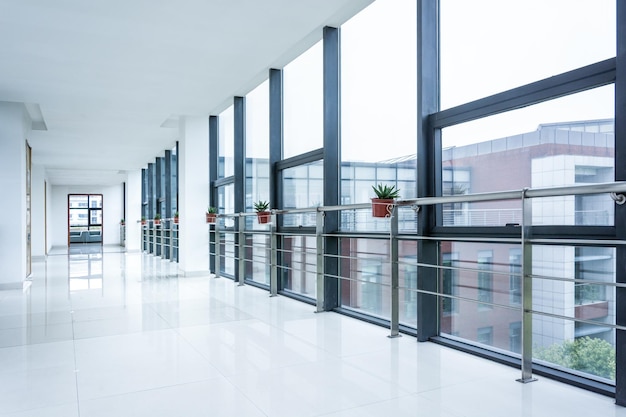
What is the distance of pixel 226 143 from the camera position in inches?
271

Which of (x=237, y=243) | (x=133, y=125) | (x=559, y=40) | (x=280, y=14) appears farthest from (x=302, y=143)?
(x=133, y=125)

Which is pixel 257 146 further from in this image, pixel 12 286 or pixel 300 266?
pixel 12 286

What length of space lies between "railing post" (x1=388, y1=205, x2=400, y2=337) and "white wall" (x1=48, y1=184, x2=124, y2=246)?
17.2 meters

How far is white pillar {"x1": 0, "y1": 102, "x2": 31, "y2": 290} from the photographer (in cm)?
578

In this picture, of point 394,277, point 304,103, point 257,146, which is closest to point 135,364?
point 394,277

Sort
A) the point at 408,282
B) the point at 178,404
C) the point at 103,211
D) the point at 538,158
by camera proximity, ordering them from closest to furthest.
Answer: the point at 178,404 → the point at 538,158 → the point at 408,282 → the point at 103,211

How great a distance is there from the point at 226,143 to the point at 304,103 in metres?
2.44

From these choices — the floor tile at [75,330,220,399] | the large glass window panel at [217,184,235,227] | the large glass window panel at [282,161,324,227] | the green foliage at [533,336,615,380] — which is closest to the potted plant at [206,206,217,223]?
the large glass window panel at [217,184,235,227]

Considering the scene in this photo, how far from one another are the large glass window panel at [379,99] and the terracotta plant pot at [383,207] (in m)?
0.27

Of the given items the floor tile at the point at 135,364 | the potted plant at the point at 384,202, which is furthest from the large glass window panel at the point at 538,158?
the floor tile at the point at 135,364

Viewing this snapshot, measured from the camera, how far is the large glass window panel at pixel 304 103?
14.7 ft

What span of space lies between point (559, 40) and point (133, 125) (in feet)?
21.7

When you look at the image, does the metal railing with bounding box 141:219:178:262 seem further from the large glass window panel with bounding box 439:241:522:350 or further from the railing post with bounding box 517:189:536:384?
the railing post with bounding box 517:189:536:384

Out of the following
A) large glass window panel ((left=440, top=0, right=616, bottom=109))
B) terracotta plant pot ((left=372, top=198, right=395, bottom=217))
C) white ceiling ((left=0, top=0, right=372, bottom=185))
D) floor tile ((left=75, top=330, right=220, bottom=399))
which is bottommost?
floor tile ((left=75, top=330, right=220, bottom=399))
